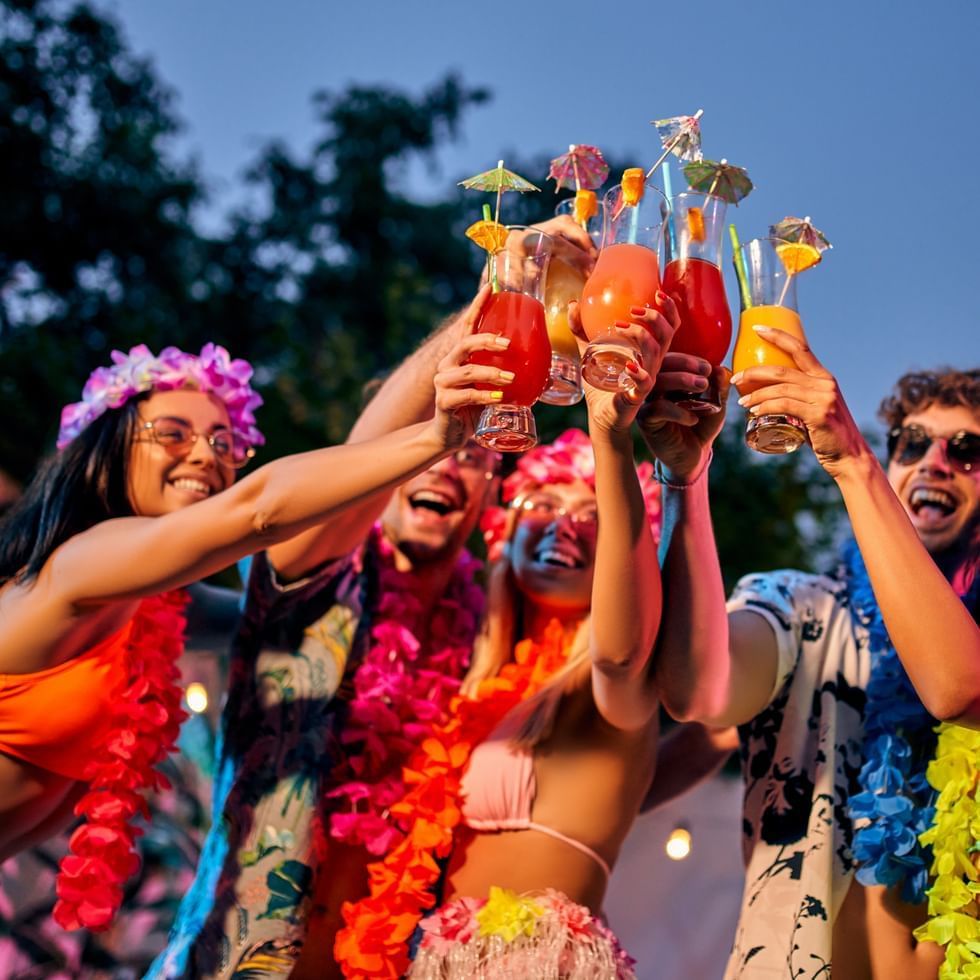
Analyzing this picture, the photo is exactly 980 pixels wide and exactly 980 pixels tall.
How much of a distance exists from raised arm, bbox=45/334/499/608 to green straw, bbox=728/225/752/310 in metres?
0.46

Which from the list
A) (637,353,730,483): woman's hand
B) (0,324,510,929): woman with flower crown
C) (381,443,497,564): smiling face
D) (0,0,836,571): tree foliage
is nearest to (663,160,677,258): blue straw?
(637,353,730,483): woman's hand

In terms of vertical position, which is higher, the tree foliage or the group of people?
the tree foliage

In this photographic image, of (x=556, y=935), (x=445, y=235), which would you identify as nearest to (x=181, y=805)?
(x=556, y=935)

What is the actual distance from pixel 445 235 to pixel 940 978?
15370mm

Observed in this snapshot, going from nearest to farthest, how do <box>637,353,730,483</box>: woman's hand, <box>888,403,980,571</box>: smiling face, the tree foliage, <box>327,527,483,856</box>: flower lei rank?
1. <box>637,353,730,483</box>: woman's hand
2. <box>888,403,980,571</box>: smiling face
3. <box>327,527,483,856</box>: flower lei
4. the tree foliage

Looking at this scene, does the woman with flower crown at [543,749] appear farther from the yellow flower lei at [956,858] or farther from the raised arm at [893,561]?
the yellow flower lei at [956,858]

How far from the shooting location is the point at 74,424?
2973 mm

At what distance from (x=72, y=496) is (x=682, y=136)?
5.14 feet

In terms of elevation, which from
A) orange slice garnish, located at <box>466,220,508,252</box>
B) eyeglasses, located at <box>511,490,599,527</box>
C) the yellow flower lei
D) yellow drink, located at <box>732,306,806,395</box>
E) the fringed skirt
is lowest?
the fringed skirt

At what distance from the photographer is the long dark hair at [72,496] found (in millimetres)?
2623

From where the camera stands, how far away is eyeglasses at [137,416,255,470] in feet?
9.22

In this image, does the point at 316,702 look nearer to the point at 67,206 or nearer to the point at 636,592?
the point at 636,592

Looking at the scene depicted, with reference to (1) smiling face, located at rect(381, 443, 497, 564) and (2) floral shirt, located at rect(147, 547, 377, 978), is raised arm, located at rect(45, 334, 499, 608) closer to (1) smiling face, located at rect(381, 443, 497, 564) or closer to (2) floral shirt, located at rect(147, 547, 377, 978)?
(2) floral shirt, located at rect(147, 547, 377, 978)

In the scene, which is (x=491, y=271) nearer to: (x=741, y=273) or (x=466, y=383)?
(x=466, y=383)
